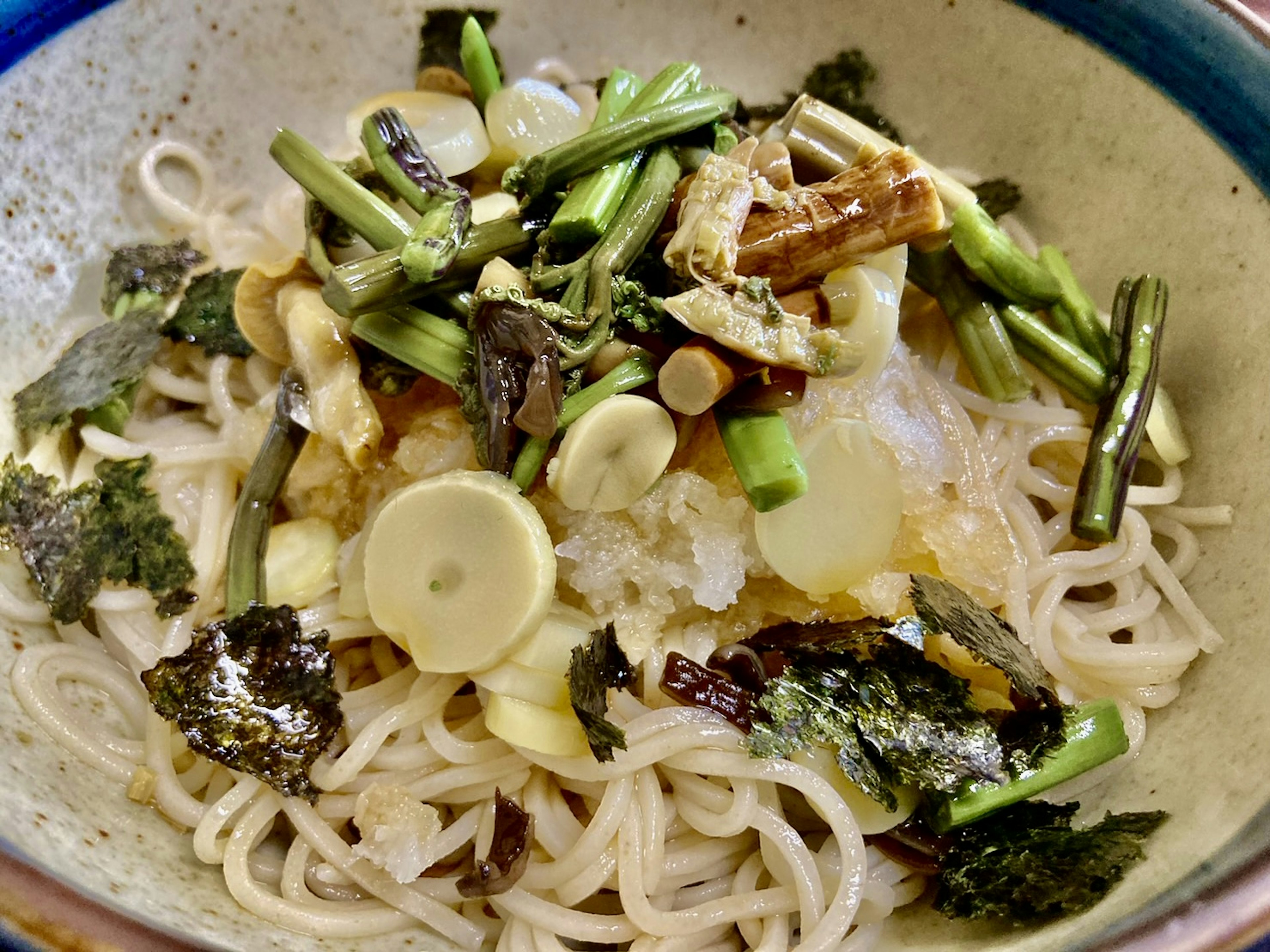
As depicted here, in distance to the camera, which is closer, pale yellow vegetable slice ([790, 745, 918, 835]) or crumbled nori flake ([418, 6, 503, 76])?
pale yellow vegetable slice ([790, 745, 918, 835])

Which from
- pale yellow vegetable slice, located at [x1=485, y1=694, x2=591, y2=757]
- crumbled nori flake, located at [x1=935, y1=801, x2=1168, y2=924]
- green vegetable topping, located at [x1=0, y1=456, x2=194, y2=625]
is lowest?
green vegetable topping, located at [x1=0, y1=456, x2=194, y2=625]

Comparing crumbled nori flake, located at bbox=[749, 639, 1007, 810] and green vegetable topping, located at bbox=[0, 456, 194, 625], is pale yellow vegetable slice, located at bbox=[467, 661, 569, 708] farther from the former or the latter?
green vegetable topping, located at bbox=[0, 456, 194, 625]

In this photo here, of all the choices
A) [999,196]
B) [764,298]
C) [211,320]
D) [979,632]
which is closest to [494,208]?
[764,298]

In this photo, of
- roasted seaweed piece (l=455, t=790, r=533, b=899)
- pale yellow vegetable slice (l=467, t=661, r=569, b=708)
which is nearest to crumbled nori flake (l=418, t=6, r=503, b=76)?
pale yellow vegetable slice (l=467, t=661, r=569, b=708)

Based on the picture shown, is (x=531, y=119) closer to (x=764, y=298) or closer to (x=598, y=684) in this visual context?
(x=764, y=298)

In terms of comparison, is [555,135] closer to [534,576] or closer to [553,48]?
[553,48]

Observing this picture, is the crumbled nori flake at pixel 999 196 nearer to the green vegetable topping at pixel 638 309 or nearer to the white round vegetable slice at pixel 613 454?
the green vegetable topping at pixel 638 309

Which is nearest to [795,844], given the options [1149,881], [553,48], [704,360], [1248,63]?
[1149,881]

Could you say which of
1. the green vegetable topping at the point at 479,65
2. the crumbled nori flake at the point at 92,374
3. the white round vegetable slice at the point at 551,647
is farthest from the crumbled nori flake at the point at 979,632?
the crumbled nori flake at the point at 92,374
